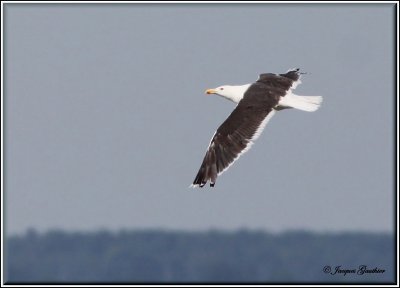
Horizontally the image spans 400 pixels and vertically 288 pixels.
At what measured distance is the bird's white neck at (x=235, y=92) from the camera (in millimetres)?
14117

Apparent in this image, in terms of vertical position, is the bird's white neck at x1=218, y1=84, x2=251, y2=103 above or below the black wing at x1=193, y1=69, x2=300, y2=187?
above

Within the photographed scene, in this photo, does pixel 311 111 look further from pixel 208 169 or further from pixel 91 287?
pixel 91 287

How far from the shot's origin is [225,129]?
1334cm

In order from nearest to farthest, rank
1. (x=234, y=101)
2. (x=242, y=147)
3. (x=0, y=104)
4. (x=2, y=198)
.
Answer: (x=242, y=147) < (x=234, y=101) < (x=2, y=198) < (x=0, y=104)

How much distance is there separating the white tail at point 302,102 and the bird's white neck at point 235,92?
2.12 feet

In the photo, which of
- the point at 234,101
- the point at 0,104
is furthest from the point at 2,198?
the point at 234,101

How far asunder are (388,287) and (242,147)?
2934 mm

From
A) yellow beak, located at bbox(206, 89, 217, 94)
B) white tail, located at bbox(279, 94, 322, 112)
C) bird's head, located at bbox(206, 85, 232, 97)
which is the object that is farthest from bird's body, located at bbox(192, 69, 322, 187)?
yellow beak, located at bbox(206, 89, 217, 94)

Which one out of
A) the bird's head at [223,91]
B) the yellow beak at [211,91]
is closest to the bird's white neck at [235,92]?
the bird's head at [223,91]

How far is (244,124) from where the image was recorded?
13320mm

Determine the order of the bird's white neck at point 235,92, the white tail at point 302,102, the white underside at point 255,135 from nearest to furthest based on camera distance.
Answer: the white underside at point 255,135
the white tail at point 302,102
the bird's white neck at point 235,92

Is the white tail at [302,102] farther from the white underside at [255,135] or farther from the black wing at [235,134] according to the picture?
the white underside at [255,135]

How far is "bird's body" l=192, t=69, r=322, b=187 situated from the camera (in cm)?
1320

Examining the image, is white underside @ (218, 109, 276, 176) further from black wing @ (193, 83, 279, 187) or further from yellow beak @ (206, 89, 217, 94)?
yellow beak @ (206, 89, 217, 94)
